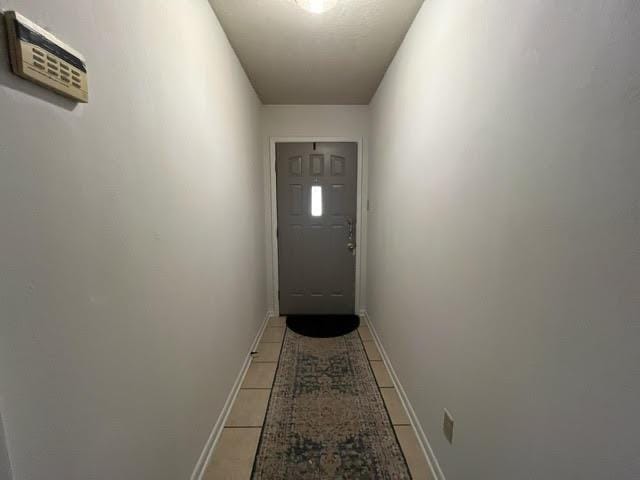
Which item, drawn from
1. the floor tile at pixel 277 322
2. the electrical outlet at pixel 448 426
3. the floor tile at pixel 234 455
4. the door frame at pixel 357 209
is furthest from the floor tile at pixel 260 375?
the electrical outlet at pixel 448 426

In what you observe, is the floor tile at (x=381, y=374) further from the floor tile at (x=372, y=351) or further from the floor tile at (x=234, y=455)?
the floor tile at (x=234, y=455)

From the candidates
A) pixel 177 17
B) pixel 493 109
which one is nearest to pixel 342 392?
pixel 493 109

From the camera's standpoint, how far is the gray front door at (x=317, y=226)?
3.16 m

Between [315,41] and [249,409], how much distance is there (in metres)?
2.50

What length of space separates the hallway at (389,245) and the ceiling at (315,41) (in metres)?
0.02

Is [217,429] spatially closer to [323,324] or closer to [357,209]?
[323,324]

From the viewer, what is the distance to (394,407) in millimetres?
1861

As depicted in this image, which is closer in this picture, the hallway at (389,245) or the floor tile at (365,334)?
the hallway at (389,245)

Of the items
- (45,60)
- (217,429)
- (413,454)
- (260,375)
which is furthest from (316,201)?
(45,60)

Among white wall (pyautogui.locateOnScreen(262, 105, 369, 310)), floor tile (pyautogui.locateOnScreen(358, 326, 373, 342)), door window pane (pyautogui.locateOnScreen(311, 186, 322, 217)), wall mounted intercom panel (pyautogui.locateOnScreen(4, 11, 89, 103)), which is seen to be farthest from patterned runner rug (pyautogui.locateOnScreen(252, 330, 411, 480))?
white wall (pyautogui.locateOnScreen(262, 105, 369, 310))

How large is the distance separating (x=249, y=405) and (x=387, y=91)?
2.59 metres

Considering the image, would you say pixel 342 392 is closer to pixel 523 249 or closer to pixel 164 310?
pixel 164 310

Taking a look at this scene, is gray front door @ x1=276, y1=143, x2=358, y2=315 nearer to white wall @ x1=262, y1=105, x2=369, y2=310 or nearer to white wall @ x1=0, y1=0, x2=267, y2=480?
white wall @ x1=262, y1=105, x2=369, y2=310

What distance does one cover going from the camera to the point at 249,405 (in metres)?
1.89
